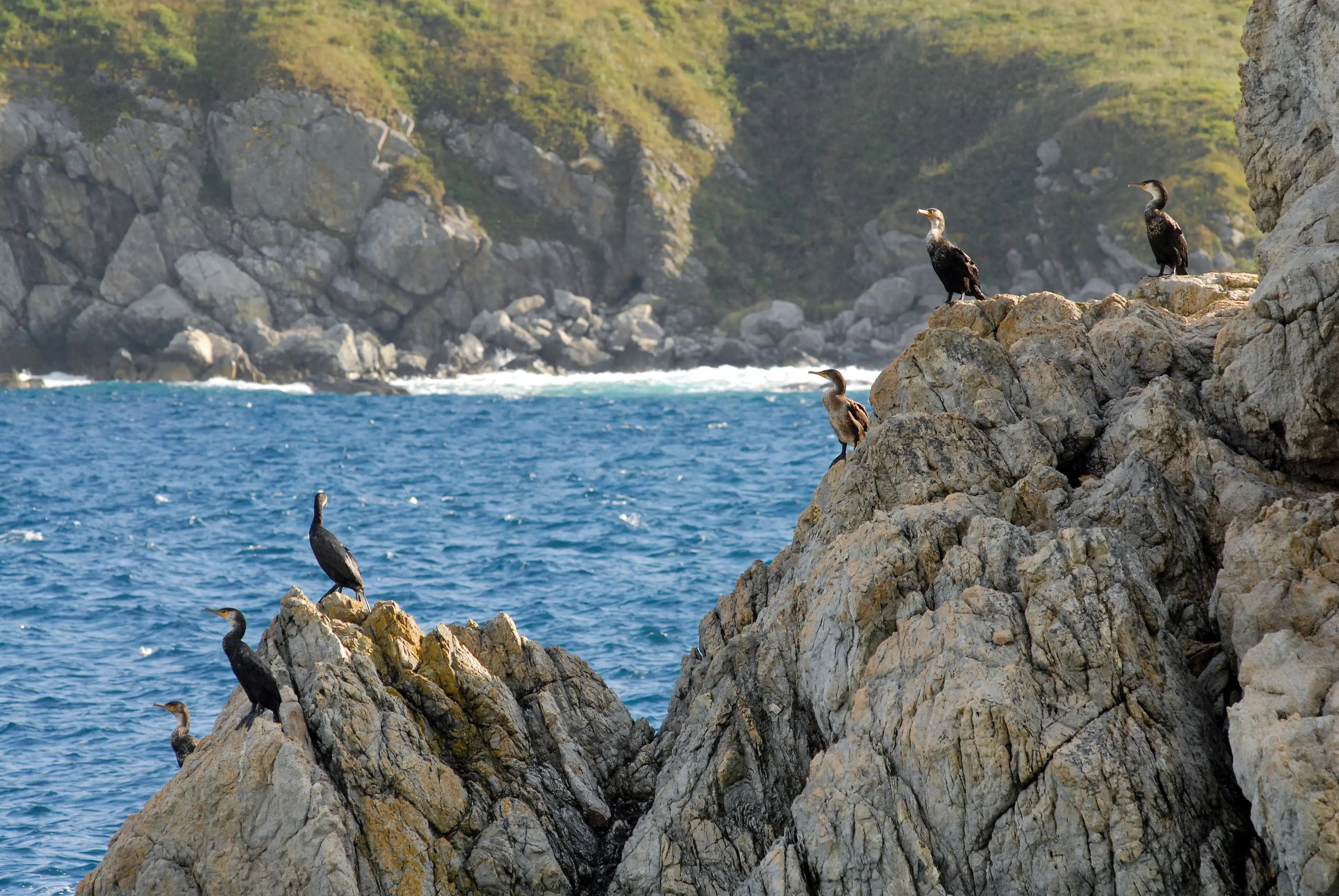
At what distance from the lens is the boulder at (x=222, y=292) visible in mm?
75500

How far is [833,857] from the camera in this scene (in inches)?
377

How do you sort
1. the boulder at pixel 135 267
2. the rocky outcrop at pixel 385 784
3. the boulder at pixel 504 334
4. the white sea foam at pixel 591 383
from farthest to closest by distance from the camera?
the boulder at pixel 504 334 < the boulder at pixel 135 267 < the white sea foam at pixel 591 383 < the rocky outcrop at pixel 385 784

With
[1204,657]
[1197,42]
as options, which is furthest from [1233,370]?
[1197,42]

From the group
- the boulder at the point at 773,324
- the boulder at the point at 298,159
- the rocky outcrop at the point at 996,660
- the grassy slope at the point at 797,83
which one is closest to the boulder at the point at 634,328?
the boulder at the point at 773,324

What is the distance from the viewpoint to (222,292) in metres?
75.6

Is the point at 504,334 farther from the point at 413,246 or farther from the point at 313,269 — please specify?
the point at 313,269

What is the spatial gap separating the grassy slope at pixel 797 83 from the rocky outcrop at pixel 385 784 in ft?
251

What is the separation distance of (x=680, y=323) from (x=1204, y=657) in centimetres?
7724

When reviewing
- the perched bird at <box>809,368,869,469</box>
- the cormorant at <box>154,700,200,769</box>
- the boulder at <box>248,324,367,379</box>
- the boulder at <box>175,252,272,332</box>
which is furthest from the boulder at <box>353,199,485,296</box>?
the perched bird at <box>809,368,869,469</box>

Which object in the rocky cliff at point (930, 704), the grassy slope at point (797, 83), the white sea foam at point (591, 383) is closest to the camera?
the rocky cliff at point (930, 704)

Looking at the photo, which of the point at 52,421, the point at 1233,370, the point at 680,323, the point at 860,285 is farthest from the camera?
the point at 860,285

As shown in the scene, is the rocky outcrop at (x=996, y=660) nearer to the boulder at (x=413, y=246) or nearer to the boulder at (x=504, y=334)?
the boulder at (x=504, y=334)

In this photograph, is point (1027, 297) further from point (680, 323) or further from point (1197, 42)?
point (1197, 42)

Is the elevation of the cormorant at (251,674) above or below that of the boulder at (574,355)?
above
